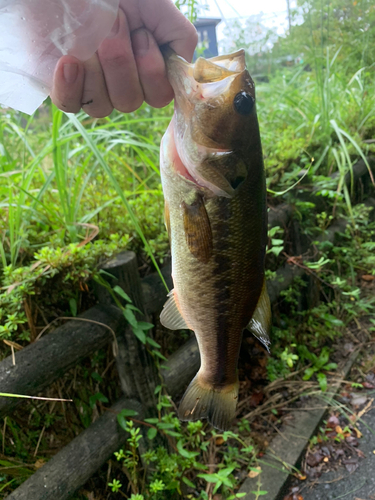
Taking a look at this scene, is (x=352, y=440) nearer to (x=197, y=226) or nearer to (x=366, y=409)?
(x=366, y=409)

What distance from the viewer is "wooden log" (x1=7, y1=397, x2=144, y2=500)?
4.50 feet

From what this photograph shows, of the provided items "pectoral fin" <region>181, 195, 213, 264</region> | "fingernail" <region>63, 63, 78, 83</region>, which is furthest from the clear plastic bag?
"pectoral fin" <region>181, 195, 213, 264</region>

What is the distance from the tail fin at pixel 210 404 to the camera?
1225mm

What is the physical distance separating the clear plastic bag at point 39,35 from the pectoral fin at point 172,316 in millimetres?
740

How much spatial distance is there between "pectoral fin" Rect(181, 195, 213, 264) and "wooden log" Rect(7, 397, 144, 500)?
43.9 inches

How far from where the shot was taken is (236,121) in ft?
3.25

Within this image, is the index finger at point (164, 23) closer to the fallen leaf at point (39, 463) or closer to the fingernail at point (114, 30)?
the fingernail at point (114, 30)

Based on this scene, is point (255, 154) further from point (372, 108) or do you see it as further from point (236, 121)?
point (372, 108)

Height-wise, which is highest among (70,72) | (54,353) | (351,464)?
(70,72)

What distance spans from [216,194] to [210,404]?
29.4 inches

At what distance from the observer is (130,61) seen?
3.35 feet

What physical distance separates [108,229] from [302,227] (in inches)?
70.7

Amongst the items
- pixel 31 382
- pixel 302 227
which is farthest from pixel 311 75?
pixel 31 382

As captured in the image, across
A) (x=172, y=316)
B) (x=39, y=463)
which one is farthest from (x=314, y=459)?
(x=172, y=316)
